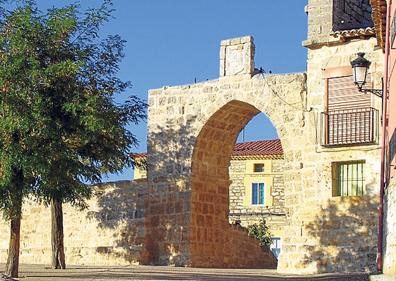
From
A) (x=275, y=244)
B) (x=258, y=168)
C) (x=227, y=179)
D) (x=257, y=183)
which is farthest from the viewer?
(x=258, y=168)

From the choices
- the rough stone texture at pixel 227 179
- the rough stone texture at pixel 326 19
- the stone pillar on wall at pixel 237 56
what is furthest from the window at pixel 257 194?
the rough stone texture at pixel 326 19

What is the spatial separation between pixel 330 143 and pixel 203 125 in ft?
14.4

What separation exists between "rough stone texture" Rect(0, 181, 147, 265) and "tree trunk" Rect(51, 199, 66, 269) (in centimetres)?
313

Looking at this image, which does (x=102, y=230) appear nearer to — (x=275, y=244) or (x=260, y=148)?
(x=275, y=244)

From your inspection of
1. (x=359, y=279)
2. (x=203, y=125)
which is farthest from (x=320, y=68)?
(x=359, y=279)

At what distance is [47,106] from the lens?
16.6 m

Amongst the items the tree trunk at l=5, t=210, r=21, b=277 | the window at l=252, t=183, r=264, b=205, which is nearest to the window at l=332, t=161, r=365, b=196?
the tree trunk at l=5, t=210, r=21, b=277

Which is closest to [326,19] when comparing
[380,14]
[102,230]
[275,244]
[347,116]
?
[347,116]

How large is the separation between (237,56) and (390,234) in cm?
1090

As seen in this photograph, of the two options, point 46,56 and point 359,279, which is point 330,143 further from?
point 46,56

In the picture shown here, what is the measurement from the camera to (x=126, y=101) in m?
20.0

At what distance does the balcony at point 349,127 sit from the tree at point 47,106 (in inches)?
232

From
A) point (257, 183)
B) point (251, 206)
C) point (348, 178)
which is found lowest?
point (348, 178)

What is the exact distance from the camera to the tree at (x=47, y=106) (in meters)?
16.2
